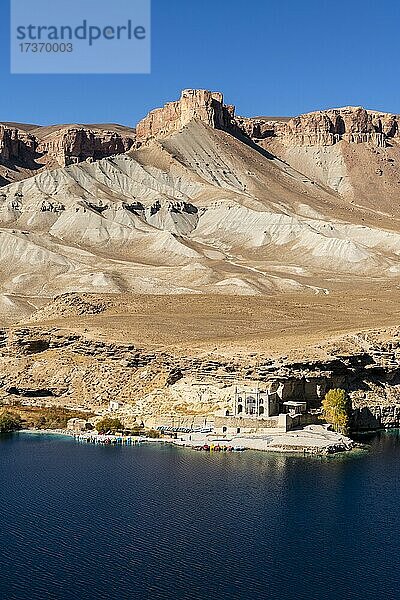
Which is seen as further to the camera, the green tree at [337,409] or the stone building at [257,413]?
the green tree at [337,409]

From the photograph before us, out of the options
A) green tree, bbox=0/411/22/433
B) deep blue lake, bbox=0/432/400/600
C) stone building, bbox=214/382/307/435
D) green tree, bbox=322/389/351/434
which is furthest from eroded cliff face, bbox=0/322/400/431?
deep blue lake, bbox=0/432/400/600

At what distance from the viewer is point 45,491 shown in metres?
63.7

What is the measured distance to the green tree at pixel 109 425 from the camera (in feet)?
266

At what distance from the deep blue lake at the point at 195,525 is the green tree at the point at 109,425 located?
4802 mm

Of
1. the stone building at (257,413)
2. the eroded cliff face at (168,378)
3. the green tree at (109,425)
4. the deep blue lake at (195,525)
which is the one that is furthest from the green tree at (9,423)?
the stone building at (257,413)

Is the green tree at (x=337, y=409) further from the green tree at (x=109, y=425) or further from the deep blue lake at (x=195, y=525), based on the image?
the green tree at (x=109, y=425)

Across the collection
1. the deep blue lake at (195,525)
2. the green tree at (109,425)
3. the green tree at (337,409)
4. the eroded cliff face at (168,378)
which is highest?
the eroded cliff face at (168,378)

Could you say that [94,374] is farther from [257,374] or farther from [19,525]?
[19,525]

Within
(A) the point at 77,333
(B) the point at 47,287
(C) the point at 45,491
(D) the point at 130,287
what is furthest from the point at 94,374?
(B) the point at 47,287

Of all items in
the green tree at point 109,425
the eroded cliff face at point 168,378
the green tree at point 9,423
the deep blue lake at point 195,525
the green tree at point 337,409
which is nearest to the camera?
the deep blue lake at point 195,525

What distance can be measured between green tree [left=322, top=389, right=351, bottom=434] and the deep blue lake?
188 inches

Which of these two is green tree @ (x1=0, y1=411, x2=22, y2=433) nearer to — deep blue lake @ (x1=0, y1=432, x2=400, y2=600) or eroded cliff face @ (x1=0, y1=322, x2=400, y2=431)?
eroded cliff face @ (x1=0, y1=322, x2=400, y2=431)

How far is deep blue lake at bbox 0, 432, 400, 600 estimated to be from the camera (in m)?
48.0

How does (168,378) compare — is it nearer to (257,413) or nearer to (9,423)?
(257,413)
